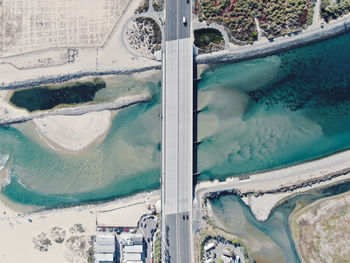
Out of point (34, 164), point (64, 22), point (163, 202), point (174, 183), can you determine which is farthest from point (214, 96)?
point (34, 164)

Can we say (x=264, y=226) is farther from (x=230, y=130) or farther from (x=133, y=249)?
(x=133, y=249)

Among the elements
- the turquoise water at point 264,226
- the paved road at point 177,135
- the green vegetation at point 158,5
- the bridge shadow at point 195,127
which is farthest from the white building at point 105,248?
the green vegetation at point 158,5

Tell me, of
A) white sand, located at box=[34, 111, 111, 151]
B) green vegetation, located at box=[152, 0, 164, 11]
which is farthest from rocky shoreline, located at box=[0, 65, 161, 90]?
green vegetation, located at box=[152, 0, 164, 11]

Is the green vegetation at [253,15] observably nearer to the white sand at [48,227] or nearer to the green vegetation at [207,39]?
the green vegetation at [207,39]

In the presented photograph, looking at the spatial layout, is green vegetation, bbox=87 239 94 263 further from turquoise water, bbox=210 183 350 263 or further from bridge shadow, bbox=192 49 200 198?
turquoise water, bbox=210 183 350 263

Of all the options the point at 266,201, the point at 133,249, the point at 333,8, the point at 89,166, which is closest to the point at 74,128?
the point at 89,166

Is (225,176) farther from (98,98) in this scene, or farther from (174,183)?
(98,98)
